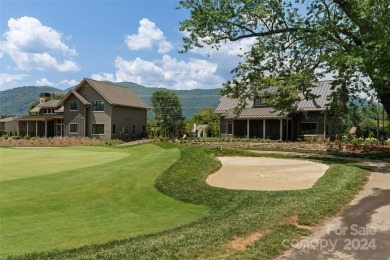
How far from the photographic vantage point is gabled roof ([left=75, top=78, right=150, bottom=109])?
48.5 metres

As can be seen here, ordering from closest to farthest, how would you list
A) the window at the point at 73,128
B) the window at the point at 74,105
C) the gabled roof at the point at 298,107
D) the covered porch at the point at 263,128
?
the gabled roof at the point at 298,107 → the covered porch at the point at 263,128 → the window at the point at 74,105 → the window at the point at 73,128

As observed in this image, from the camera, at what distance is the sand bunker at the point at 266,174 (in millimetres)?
13992

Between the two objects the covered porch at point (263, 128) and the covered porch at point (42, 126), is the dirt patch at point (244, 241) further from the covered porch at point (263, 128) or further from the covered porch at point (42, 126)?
the covered porch at point (42, 126)

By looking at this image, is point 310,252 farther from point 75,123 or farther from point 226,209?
point 75,123

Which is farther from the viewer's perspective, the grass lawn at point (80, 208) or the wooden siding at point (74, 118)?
the wooden siding at point (74, 118)

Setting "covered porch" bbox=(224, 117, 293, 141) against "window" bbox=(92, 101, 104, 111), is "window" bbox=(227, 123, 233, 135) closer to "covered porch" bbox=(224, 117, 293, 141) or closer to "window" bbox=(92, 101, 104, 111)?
"covered porch" bbox=(224, 117, 293, 141)

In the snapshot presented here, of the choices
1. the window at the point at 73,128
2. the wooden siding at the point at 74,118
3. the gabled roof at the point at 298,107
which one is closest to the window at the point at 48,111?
the wooden siding at the point at 74,118

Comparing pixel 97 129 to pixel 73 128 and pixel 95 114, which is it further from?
pixel 73 128

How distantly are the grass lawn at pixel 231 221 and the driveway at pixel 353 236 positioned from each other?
0.90 ft

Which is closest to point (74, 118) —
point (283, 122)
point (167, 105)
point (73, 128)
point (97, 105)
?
point (73, 128)

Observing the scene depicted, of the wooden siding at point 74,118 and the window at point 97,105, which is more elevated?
the window at point 97,105

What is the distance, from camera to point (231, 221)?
814 cm

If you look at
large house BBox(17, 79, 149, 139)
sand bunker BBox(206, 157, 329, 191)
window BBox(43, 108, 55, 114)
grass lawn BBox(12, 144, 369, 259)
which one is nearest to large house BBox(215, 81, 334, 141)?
large house BBox(17, 79, 149, 139)

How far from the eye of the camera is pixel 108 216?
903 cm
